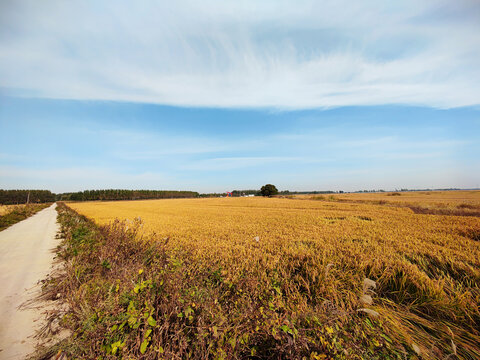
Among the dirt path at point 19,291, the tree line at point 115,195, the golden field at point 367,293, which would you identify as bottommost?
the dirt path at point 19,291

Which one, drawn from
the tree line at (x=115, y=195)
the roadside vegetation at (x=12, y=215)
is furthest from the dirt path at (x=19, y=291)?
the tree line at (x=115, y=195)

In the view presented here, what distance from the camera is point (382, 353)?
229 cm

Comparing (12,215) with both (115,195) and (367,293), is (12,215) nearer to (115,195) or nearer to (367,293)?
(367,293)

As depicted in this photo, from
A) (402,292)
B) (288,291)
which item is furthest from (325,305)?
(402,292)

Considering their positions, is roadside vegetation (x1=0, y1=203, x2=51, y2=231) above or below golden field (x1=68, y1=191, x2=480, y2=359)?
below

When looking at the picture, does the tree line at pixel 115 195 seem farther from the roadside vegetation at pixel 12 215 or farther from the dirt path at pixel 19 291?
the dirt path at pixel 19 291

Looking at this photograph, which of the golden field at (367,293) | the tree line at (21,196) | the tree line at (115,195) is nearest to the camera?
the golden field at (367,293)

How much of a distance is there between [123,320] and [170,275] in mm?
860

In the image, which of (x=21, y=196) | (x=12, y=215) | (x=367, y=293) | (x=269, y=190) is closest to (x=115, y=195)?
(x=21, y=196)

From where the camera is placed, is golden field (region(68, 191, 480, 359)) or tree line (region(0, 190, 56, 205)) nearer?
golden field (region(68, 191, 480, 359))

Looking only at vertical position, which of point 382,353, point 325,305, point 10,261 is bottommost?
point 10,261

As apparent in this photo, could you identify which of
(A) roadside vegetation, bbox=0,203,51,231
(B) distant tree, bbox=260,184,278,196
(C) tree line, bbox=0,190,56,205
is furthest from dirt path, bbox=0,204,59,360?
(C) tree line, bbox=0,190,56,205

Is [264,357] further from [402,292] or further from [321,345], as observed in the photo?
[402,292]

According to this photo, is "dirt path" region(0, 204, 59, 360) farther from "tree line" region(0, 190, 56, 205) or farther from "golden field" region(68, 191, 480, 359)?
"tree line" region(0, 190, 56, 205)
